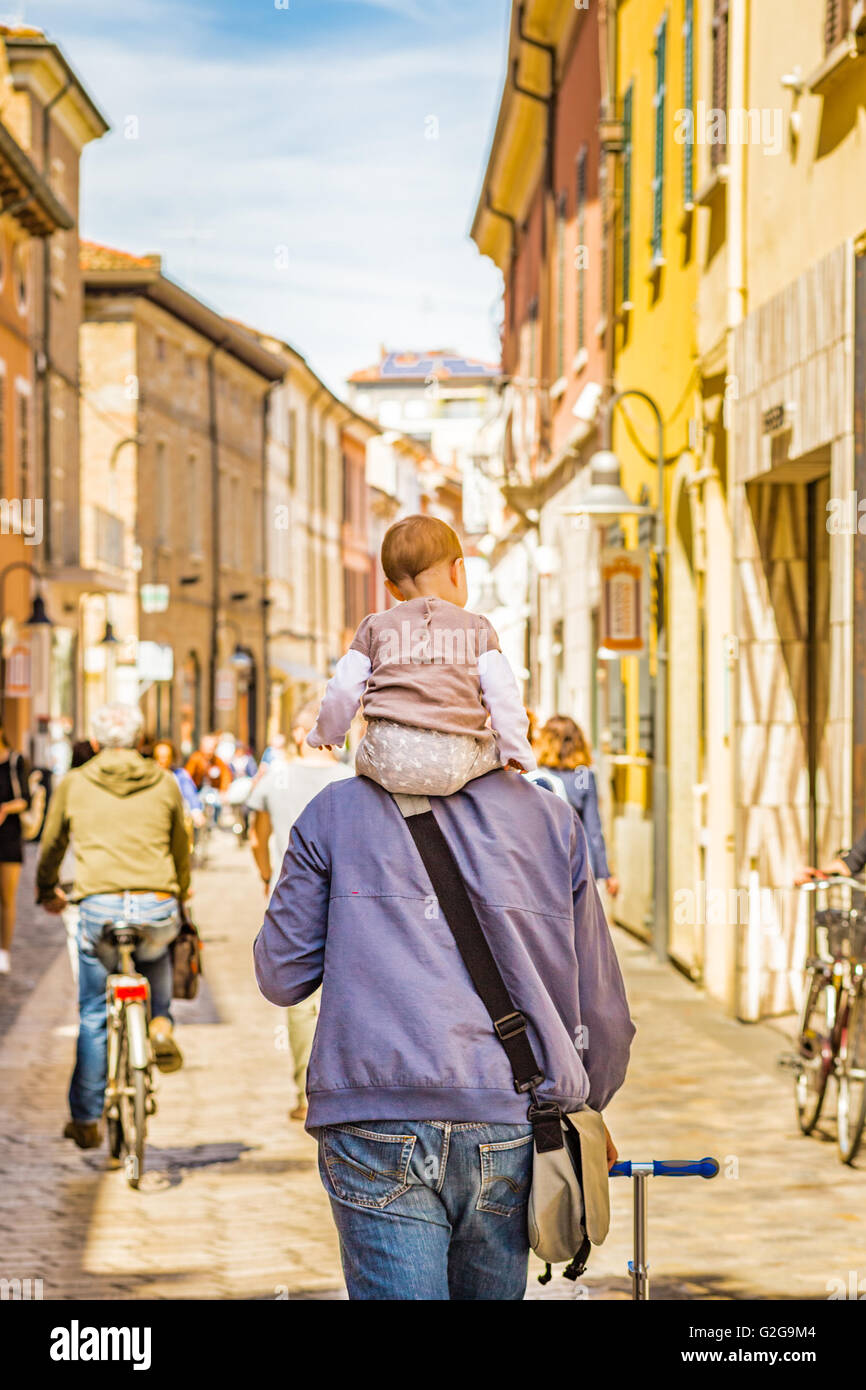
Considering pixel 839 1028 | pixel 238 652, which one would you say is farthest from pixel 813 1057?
pixel 238 652

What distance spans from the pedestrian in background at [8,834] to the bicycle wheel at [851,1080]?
6.91m

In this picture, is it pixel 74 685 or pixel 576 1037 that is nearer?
pixel 576 1037

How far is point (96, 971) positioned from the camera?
8.27 meters

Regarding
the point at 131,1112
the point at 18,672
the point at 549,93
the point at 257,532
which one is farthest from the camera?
the point at 257,532

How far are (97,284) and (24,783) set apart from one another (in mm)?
29786

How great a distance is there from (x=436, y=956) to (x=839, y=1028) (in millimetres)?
5253

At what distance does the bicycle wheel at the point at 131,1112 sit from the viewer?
787 cm

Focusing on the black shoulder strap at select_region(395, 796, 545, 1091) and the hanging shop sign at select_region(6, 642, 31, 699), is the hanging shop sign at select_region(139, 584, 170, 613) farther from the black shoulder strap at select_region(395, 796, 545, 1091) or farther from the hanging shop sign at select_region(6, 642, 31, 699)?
the black shoulder strap at select_region(395, 796, 545, 1091)

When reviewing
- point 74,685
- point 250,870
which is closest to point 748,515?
point 250,870

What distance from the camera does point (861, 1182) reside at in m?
7.83

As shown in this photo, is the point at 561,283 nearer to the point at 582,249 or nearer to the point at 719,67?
the point at 582,249

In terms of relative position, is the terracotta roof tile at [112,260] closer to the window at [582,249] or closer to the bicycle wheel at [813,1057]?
the window at [582,249]

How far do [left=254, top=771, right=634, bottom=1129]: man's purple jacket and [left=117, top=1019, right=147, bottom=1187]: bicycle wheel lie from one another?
452cm
